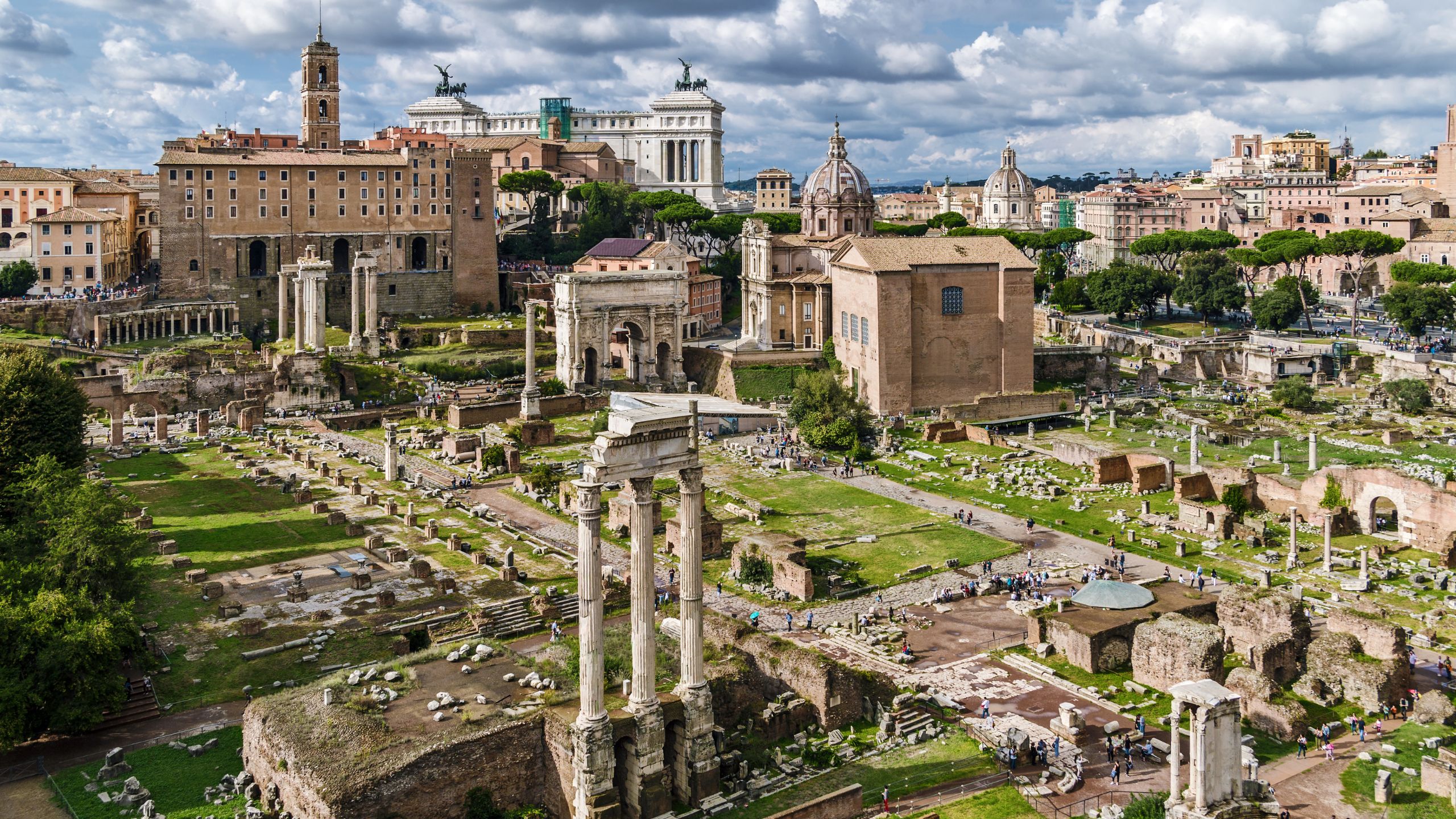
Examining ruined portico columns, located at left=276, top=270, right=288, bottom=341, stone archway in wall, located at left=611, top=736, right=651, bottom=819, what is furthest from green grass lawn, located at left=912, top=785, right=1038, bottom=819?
ruined portico columns, located at left=276, top=270, right=288, bottom=341

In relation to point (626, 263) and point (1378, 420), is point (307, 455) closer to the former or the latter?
point (626, 263)

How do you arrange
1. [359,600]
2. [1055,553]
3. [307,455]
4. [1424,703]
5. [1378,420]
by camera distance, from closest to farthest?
1. [1424,703]
2. [359,600]
3. [1055,553]
4. [307,455]
5. [1378,420]

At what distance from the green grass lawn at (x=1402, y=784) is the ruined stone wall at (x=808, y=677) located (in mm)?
9305

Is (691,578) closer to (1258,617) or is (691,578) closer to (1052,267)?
(1258,617)

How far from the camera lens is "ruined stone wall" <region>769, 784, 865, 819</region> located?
950 inches

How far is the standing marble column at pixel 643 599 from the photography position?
80.1 ft

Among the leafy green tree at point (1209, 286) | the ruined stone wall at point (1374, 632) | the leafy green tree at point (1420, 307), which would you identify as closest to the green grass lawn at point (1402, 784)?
the ruined stone wall at point (1374, 632)

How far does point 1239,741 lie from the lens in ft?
76.2

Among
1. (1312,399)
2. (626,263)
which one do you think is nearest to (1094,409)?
(1312,399)

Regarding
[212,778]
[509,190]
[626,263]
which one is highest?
[509,190]

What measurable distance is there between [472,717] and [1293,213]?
121357mm

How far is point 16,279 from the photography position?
77.8 meters

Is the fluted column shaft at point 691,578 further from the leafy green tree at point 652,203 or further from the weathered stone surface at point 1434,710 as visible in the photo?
the leafy green tree at point 652,203

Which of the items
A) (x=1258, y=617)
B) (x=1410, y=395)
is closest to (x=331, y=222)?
(x=1410, y=395)
